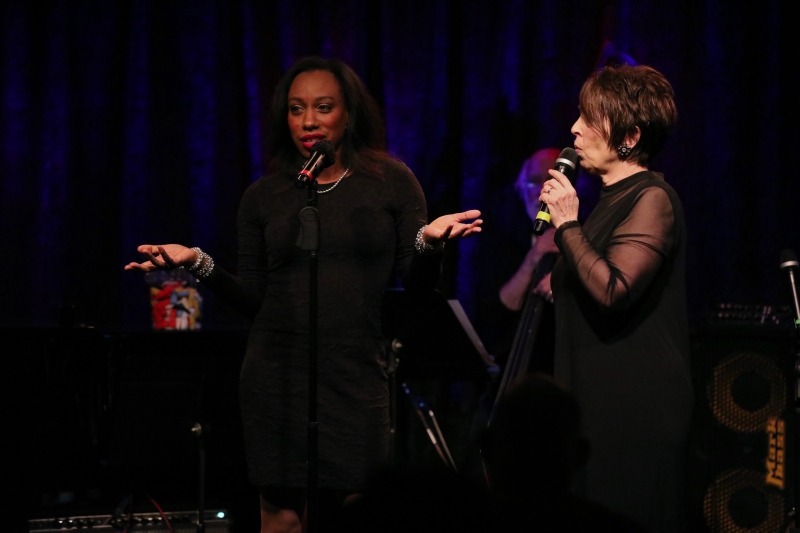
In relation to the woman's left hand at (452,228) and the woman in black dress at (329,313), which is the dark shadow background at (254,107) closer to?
the woman in black dress at (329,313)

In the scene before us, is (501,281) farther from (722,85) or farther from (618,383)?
(618,383)

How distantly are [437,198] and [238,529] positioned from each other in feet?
6.07

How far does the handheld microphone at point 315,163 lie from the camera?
2246 millimetres

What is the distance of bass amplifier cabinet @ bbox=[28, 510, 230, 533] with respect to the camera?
330 cm

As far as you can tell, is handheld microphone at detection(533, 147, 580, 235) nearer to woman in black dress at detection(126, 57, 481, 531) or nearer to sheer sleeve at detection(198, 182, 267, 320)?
woman in black dress at detection(126, 57, 481, 531)

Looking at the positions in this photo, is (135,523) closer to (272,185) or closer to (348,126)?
(272,185)

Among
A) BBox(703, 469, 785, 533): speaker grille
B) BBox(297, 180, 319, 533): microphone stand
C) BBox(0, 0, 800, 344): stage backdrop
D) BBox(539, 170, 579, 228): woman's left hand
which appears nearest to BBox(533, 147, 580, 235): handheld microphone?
BBox(539, 170, 579, 228): woman's left hand

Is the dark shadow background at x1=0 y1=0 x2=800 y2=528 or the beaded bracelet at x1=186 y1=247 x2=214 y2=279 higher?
the dark shadow background at x1=0 y1=0 x2=800 y2=528

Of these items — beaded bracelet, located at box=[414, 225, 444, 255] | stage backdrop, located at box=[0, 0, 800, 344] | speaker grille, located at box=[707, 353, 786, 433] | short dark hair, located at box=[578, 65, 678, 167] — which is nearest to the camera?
short dark hair, located at box=[578, 65, 678, 167]

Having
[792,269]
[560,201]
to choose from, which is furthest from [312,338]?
[792,269]

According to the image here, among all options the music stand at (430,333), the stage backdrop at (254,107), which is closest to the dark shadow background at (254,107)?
the stage backdrop at (254,107)

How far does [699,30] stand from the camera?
442 centimetres

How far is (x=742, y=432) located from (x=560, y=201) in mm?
1869

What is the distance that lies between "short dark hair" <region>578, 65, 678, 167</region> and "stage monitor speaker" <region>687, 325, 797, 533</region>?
5.56 feet
